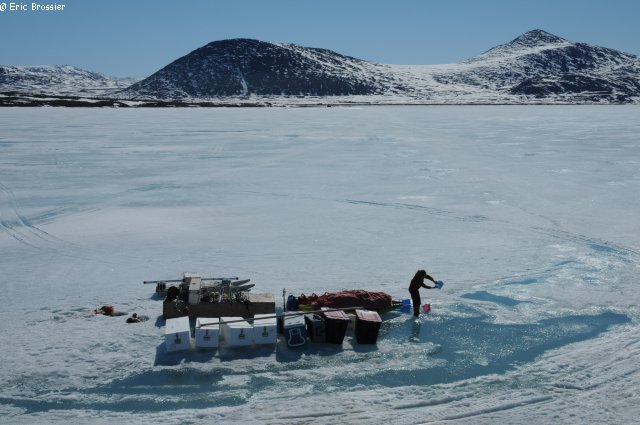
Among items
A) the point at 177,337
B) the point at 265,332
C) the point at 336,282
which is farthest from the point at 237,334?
the point at 336,282

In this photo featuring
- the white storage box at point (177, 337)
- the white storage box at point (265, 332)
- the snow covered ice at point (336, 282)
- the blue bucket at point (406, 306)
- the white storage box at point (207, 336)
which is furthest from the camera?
the blue bucket at point (406, 306)

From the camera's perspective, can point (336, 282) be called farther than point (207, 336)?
Yes

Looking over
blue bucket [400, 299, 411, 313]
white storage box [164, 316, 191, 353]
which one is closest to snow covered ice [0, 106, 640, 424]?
white storage box [164, 316, 191, 353]

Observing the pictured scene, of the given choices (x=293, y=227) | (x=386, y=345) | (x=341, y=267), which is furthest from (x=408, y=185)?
(x=386, y=345)

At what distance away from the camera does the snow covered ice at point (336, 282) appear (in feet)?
23.6

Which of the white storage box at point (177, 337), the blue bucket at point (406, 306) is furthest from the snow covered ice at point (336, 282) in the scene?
the blue bucket at point (406, 306)

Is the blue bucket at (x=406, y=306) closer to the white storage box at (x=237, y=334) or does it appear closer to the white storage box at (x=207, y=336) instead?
the white storage box at (x=237, y=334)

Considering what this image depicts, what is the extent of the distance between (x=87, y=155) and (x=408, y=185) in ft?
58.7

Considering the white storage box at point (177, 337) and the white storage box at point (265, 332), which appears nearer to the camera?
the white storage box at point (177, 337)

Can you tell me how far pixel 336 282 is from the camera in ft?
37.0

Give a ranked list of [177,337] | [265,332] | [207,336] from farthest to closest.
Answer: [265,332]
[207,336]
[177,337]

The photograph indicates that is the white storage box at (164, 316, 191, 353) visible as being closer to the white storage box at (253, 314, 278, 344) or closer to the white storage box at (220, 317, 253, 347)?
the white storage box at (220, 317, 253, 347)

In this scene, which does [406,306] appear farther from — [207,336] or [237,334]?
[207,336]

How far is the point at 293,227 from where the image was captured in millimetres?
15484
